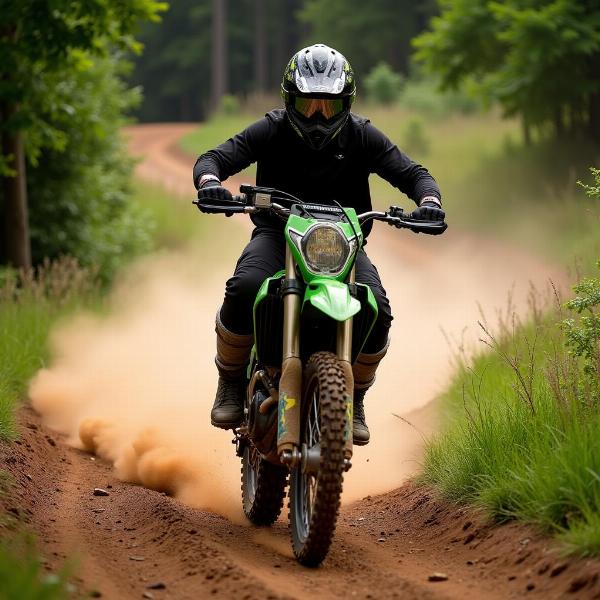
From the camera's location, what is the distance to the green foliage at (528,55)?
56.0 feet

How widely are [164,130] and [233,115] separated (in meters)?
4.76

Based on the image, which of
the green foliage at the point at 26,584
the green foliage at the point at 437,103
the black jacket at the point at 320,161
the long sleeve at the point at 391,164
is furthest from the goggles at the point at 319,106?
the green foliage at the point at 437,103

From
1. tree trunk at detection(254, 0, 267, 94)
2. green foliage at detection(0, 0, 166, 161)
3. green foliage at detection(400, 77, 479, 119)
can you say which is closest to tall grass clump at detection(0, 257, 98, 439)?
green foliage at detection(0, 0, 166, 161)

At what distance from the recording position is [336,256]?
5.94m

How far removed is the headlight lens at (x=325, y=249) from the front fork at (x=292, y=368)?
0.38 feet

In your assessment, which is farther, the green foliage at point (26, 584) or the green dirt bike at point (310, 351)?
the green dirt bike at point (310, 351)

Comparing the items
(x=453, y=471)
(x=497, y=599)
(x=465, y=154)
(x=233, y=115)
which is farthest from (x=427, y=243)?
(x=233, y=115)

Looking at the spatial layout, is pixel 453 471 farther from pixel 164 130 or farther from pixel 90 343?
pixel 164 130

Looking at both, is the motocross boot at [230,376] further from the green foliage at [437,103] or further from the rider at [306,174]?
the green foliage at [437,103]

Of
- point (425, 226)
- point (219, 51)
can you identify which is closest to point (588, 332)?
point (425, 226)

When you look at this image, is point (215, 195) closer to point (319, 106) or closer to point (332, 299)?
point (319, 106)

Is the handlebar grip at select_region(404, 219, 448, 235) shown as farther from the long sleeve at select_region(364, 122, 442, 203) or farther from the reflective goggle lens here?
the reflective goggle lens

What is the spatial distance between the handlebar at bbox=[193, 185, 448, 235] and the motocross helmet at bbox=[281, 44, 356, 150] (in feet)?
1.46

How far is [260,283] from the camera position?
6.41 metres
